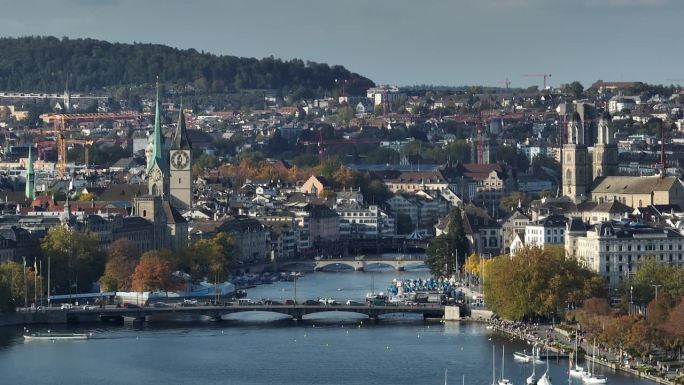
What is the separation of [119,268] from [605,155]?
2860 cm

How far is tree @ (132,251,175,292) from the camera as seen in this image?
68.1 m

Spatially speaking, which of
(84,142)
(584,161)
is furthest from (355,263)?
(84,142)

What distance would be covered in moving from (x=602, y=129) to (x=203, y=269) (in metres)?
23.6

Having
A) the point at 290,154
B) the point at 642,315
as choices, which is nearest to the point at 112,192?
the point at 642,315

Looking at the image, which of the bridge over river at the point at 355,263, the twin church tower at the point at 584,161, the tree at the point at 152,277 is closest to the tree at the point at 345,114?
the twin church tower at the point at 584,161

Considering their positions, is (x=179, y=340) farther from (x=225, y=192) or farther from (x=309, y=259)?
(x=225, y=192)

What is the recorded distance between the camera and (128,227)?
79562 millimetres

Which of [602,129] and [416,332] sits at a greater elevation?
[602,129]

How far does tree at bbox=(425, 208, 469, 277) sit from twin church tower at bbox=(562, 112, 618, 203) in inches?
420

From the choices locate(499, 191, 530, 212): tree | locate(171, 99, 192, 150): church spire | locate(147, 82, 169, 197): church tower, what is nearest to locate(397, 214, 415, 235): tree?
locate(499, 191, 530, 212): tree

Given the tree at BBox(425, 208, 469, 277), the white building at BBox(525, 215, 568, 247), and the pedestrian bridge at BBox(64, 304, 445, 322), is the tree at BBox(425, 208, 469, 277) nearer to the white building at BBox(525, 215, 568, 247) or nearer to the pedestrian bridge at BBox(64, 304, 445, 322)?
the white building at BBox(525, 215, 568, 247)

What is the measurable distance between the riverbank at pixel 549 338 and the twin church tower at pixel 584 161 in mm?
29841

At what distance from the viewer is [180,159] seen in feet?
308

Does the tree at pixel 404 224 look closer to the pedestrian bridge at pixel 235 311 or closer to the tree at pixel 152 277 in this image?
the tree at pixel 152 277
